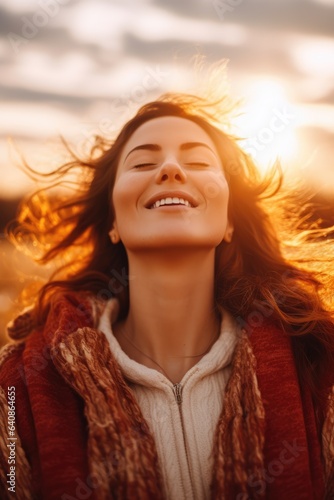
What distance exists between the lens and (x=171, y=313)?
2768 mm

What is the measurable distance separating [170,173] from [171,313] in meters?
0.73

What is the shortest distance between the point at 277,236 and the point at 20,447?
1.92 m

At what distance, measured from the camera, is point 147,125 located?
2990 mm

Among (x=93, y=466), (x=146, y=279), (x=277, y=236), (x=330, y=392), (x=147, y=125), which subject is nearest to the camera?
(x=93, y=466)

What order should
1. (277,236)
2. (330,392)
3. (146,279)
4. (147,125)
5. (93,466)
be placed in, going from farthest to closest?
(277,236) < (147,125) < (146,279) < (330,392) < (93,466)

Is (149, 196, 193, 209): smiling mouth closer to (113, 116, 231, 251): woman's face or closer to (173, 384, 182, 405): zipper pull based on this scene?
(113, 116, 231, 251): woman's face

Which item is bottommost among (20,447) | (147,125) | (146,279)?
(20,447)

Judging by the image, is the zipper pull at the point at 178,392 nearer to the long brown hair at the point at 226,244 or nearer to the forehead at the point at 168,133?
the long brown hair at the point at 226,244

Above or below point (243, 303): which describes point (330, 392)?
below

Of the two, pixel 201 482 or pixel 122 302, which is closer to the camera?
pixel 201 482

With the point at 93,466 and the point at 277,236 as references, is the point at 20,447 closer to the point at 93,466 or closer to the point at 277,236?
the point at 93,466

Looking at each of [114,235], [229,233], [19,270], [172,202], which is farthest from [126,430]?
[19,270]

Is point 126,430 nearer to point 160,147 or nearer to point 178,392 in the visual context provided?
point 178,392

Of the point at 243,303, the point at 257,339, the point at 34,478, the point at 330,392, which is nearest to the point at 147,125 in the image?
the point at 243,303
